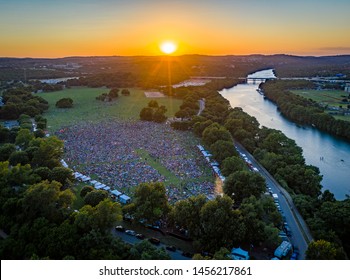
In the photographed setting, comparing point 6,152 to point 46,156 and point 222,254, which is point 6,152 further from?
point 222,254

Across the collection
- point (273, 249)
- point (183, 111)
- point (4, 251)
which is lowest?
point (273, 249)

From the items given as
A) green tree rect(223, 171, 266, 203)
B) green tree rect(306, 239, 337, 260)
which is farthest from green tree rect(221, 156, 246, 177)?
green tree rect(306, 239, 337, 260)

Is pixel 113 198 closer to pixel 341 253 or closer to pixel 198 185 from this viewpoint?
pixel 198 185

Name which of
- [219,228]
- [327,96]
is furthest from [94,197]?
[327,96]

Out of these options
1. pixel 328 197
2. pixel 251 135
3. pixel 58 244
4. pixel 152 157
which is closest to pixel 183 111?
pixel 251 135

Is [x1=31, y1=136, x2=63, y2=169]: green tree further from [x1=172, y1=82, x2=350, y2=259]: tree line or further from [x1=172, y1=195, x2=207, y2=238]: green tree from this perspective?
[x1=172, y1=82, x2=350, y2=259]: tree line

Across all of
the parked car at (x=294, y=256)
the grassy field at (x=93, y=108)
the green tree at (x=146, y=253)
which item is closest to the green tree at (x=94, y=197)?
the green tree at (x=146, y=253)
